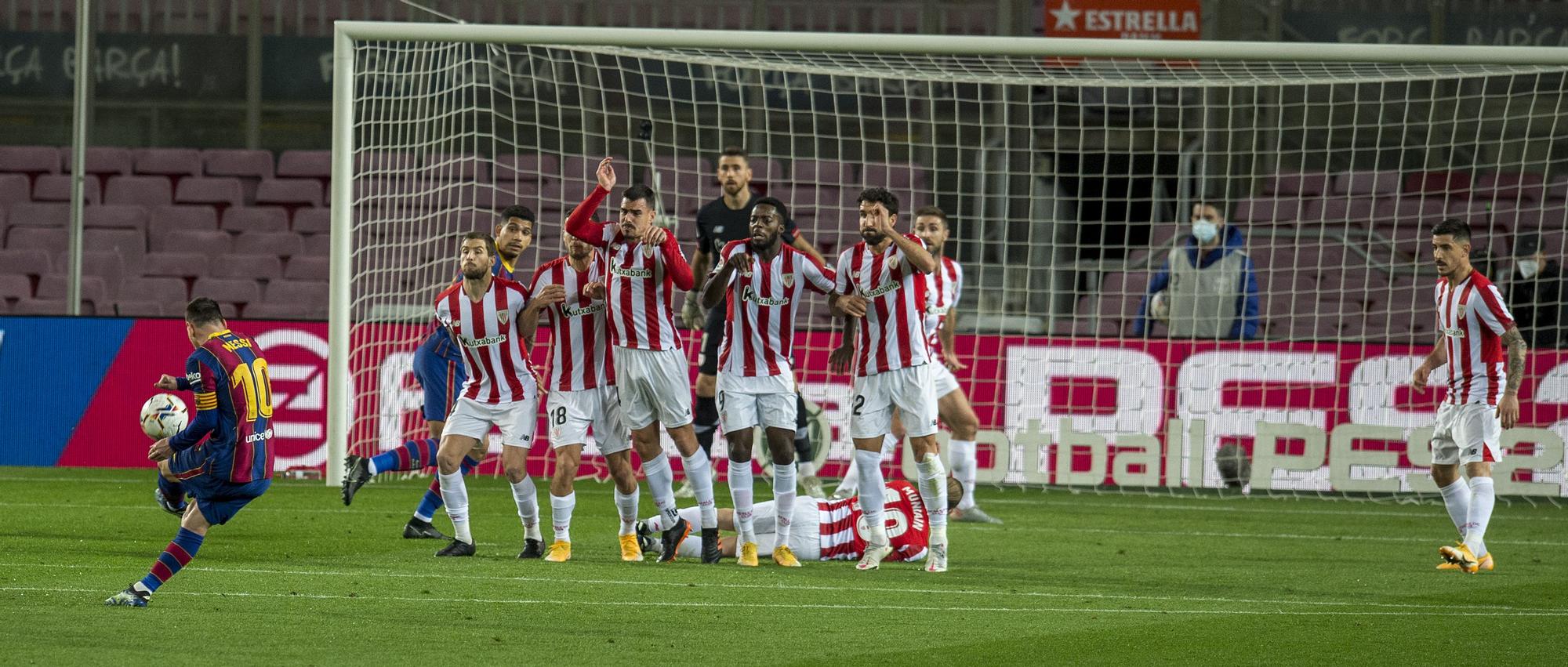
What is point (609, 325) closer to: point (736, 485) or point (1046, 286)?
point (736, 485)

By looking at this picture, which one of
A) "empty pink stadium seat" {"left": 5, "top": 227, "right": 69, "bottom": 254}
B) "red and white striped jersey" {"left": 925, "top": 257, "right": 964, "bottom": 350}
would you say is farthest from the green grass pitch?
"empty pink stadium seat" {"left": 5, "top": 227, "right": 69, "bottom": 254}

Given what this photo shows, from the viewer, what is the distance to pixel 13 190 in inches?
689

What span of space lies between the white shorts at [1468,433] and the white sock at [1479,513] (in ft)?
0.49

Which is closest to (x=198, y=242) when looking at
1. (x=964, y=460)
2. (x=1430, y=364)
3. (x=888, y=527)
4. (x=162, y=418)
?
(x=162, y=418)

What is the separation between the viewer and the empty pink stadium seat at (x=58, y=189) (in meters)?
17.4

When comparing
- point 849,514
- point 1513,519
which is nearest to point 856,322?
point 849,514

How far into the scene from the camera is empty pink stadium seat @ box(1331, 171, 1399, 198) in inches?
638

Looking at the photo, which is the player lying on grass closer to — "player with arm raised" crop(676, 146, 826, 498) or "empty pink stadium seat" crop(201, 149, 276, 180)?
"player with arm raised" crop(676, 146, 826, 498)

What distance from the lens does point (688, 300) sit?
37.0 feet

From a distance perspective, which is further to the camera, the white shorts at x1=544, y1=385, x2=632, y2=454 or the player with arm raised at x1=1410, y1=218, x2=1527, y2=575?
the player with arm raised at x1=1410, y1=218, x2=1527, y2=575

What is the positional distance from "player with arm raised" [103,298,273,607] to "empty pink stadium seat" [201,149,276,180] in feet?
35.5

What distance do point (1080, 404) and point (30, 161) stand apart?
10986mm

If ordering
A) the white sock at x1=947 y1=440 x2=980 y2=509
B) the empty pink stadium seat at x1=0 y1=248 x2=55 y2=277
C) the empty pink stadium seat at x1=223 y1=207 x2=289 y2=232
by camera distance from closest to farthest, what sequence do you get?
the white sock at x1=947 y1=440 x2=980 y2=509 → the empty pink stadium seat at x1=0 y1=248 x2=55 y2=277 → the empty pink stadium seat at x1=223 y1=207 x2=289 y2=232

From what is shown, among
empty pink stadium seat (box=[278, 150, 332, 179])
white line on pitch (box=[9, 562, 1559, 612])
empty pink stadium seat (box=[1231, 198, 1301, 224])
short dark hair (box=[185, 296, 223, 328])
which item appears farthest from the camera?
empty pink stadium seat (box=[278, 150, 332, 179])
